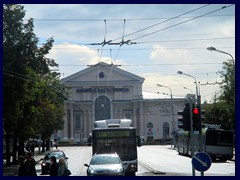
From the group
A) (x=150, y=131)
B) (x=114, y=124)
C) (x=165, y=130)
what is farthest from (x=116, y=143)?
(x=165, y=130)

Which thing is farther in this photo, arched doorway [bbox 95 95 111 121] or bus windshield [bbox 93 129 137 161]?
arched doorway [bbox 95 95 111 121]

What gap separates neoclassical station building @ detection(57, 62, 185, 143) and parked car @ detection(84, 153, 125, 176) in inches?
3052

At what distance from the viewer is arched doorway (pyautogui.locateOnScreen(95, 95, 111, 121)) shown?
102 metres

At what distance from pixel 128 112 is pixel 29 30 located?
75.8m

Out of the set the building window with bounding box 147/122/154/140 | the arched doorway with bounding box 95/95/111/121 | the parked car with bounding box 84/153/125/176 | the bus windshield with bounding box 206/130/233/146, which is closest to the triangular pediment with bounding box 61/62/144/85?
the arched doorway with bounding box 95/95/111/121

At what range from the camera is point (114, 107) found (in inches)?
4063

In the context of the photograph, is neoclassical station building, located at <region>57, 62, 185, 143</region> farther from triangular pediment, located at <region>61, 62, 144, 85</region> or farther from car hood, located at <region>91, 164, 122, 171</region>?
car hood, located at <region>91, 164, 122, 171</region>

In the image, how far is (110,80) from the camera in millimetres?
100375

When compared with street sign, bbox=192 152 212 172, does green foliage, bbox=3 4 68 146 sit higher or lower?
higher

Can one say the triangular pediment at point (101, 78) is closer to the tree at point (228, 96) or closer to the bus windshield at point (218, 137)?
the tree at point (228, 96)

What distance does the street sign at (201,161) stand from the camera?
15.3 metres

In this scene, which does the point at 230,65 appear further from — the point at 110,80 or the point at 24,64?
the point at 110,80

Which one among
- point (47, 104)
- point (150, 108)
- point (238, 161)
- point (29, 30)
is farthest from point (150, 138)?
point (238, 161)

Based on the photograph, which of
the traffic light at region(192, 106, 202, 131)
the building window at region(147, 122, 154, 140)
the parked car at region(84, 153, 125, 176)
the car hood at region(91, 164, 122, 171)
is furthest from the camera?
the building window at region(147, 122, 154, 140)
